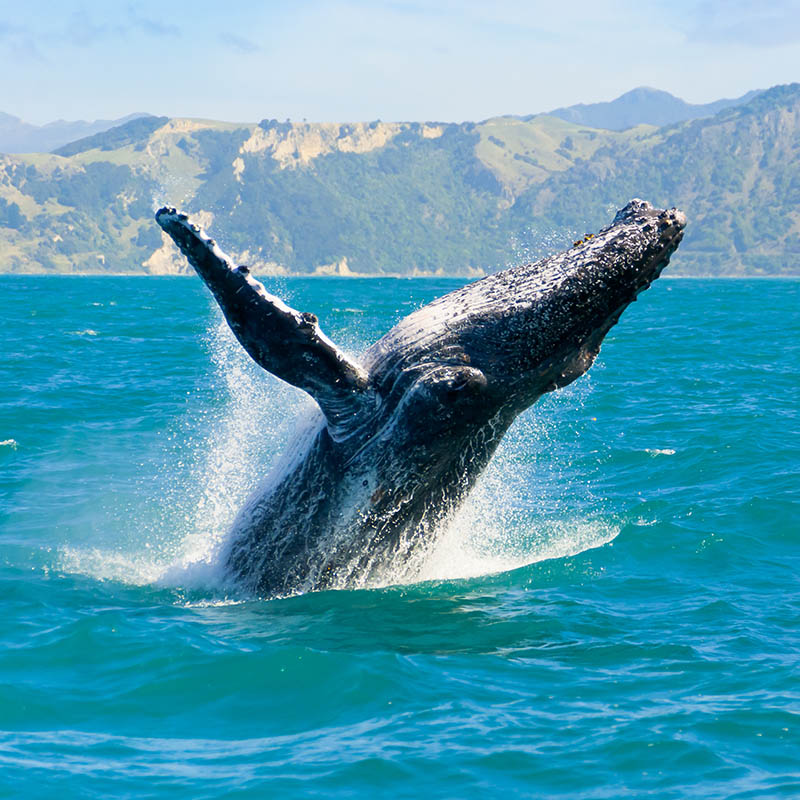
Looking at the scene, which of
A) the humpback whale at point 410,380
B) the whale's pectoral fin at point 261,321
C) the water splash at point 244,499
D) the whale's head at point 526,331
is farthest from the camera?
the water splash at point 244,499

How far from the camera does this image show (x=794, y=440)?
1878 centimetres

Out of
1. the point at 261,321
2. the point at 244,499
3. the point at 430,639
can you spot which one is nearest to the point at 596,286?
the point at 261,321

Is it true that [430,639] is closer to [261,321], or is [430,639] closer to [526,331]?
[526,331]

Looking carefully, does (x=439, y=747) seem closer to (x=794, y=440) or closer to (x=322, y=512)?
(x=322, y=512)

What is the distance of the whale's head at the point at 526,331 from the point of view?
7.90 m

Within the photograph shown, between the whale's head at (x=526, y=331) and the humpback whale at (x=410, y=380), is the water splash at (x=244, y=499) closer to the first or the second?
the humpback whale at (x=410, y=380)

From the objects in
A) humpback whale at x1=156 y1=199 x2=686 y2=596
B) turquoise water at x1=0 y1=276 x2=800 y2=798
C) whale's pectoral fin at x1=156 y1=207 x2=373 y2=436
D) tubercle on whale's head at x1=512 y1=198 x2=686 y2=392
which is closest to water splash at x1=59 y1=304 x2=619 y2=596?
turquoise water at x1=0 y1=276 x2=800 y2=798

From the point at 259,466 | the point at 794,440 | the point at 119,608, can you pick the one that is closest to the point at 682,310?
the point at 794,440

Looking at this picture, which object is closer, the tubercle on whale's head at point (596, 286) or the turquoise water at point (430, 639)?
the turquoise water at point (430, 639)

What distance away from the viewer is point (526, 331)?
802cm

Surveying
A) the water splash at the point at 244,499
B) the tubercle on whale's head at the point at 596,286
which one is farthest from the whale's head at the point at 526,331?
the water splash at the point at 244,499

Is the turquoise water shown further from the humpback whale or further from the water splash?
the humpback whale

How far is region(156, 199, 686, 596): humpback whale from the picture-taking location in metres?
7.79

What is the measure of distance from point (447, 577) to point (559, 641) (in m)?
1.77
